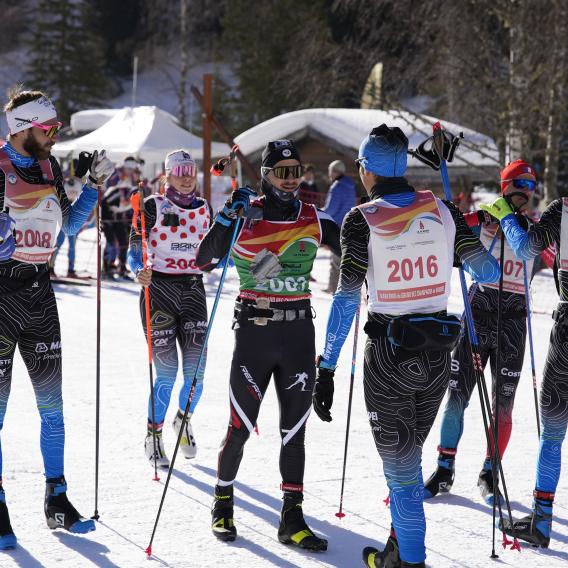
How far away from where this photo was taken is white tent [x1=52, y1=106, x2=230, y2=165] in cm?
2092

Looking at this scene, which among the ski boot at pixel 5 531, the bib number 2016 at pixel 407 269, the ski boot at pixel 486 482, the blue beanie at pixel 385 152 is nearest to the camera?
the bib number 2016 at pixel 407 269

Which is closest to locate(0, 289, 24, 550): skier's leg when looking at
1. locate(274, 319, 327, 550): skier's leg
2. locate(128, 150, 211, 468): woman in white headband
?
locate(274, 319, 327, 550): skier's leg

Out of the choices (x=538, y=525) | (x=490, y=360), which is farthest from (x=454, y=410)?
(x=538, y=525)

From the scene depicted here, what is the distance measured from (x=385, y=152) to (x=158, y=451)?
305 cm

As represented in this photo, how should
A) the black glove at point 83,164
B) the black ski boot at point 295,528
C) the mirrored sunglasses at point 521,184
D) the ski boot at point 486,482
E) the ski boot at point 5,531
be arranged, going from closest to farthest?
the ski boot at point 5,531, the black ski boot at point 295,528, the black glove at point 83,164, the mirrored sunglasses at point 521,184, the ski boot at point 486,482

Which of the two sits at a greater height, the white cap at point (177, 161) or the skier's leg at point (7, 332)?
the white cap at point (177, 161)

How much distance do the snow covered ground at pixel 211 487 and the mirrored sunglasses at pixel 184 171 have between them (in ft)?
6.51

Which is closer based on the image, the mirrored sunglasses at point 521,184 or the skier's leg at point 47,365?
the skier's leg at point 47,365

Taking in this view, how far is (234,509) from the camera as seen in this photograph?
17.9 feet

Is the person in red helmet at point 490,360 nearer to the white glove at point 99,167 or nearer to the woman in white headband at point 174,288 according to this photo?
the woman in white headband at point 174,288

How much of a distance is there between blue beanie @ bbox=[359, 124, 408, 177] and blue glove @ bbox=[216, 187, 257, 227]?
29.4 inches

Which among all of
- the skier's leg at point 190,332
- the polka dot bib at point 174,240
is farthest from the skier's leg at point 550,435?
the polka dot bib at point 174,240

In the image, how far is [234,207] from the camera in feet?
15.5

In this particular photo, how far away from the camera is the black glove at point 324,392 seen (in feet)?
14.0
